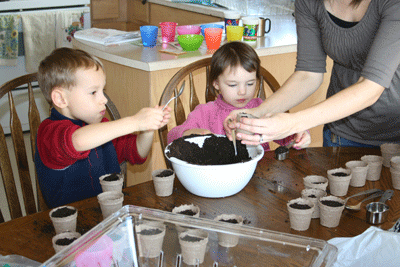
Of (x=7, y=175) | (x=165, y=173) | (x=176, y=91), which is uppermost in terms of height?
(x=176, y=91)

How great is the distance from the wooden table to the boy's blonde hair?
42cm

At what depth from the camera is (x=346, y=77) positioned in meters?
1.60

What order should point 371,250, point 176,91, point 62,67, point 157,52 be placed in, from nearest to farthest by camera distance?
point 371,250 < point 62,67 < point 176,91 < point 157,52

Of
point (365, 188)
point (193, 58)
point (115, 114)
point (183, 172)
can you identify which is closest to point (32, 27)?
point (193, 58)

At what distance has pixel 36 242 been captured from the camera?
1.01m

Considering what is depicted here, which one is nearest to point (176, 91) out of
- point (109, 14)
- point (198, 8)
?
point (198, 8)

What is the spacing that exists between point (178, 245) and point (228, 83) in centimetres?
104

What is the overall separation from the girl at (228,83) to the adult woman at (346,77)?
228 millimetres

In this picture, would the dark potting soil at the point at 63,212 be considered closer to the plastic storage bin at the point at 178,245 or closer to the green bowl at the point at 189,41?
the plastic storage bin at the point at 178,245

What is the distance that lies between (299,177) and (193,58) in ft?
3.60

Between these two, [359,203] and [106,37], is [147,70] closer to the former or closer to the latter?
[106,37]

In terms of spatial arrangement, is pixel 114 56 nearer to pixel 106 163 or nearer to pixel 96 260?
pixel 106 163

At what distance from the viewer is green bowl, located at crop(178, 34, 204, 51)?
2359 millimetres

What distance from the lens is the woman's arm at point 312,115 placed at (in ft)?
3.95
